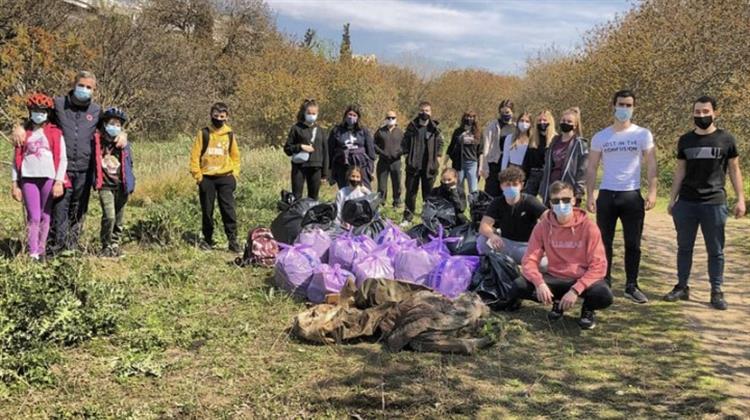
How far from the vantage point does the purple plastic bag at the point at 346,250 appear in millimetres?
5457

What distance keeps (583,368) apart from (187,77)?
21.6 metres

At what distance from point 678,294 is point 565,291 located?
1425mm

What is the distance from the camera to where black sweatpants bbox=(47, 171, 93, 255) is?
5.72 metres

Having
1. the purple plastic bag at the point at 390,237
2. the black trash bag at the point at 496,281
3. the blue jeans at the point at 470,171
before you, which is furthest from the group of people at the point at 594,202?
the blue jeans at the point at 470,171

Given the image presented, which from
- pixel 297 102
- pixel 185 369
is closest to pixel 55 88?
pixel 297 102

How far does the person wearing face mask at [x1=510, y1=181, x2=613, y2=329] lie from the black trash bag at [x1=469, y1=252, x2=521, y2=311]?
21 cm

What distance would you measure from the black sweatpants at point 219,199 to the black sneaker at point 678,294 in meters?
4.41

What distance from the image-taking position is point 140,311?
15.4 ft

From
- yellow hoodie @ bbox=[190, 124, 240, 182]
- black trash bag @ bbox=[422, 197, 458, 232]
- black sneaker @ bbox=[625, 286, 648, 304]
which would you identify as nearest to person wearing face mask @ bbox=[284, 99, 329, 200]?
yellow hoodie @ bbox=[190, 124, 240, 182]

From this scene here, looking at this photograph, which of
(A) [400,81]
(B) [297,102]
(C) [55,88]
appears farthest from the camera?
(A) [400,81]

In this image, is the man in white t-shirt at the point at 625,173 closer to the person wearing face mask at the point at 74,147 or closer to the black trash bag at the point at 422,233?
the black trash bag at the point at 422,233

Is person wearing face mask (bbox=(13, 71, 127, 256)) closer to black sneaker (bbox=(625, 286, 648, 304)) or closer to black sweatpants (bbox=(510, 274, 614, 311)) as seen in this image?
black sweatpants (bbox=(510, 274, 614, 311))

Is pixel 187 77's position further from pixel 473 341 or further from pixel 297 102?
pixel 473 341

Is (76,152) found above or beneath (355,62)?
beneath
